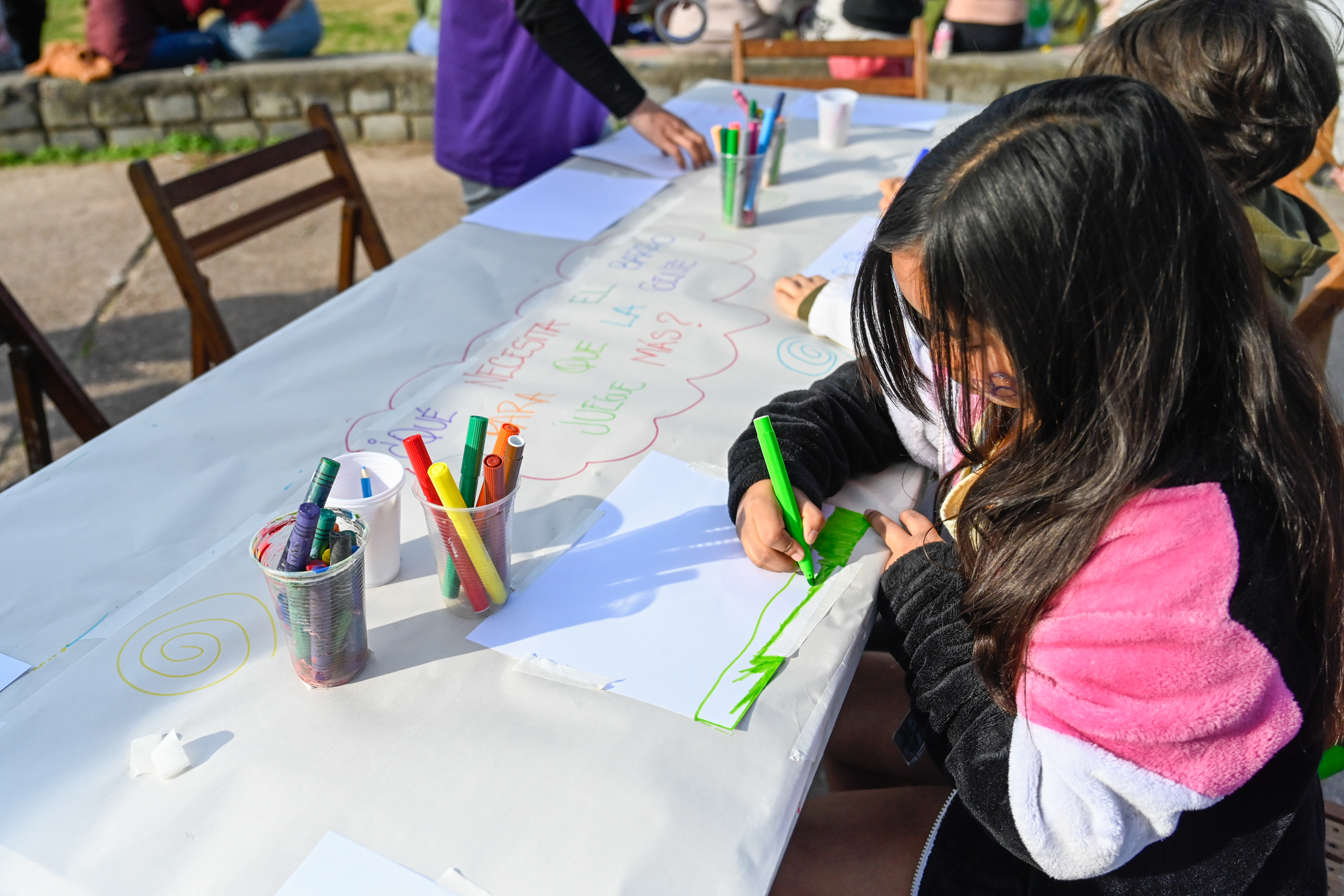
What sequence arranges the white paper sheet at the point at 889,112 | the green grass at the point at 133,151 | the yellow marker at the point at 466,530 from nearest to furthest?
the yellow marker at the point at 466,530
the white paper sheet at the point at 889,112
the green grass at the point at 133,151

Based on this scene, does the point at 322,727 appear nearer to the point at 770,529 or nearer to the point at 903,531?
the point at 770,529

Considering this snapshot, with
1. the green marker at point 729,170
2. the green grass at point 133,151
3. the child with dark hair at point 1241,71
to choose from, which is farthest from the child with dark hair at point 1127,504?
the green grass at point 133,151

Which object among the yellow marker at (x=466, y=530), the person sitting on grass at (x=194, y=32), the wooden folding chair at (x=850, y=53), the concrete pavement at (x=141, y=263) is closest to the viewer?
the yellow marker at (x=466, y=530)

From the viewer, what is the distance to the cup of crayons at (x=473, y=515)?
0.82m

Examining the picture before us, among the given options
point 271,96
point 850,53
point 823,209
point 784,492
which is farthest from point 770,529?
point 271,96

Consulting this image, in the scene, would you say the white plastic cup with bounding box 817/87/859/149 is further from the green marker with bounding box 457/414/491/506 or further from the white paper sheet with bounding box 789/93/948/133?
the green marker with bounding box 457/414/491/506

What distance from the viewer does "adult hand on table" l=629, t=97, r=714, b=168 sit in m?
2.01

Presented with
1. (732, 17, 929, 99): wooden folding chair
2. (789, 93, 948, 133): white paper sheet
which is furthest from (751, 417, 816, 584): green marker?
(732, 17, 929, 99): wooden folding chair

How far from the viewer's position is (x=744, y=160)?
65.8 inches

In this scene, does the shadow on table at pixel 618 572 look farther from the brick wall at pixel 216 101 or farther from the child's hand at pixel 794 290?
the brick wall at pixel 216 101

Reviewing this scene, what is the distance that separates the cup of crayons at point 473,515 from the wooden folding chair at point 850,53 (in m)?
2.14

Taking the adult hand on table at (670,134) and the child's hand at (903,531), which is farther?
the adult hand on table at (670,134)

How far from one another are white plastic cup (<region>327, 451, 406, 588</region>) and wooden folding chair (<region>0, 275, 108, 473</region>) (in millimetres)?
1104

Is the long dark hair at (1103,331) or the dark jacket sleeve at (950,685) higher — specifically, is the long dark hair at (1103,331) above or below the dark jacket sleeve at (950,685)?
above
